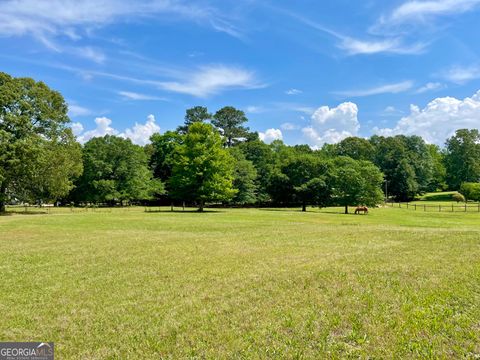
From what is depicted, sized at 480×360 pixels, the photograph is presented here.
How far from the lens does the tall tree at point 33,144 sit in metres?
40.7

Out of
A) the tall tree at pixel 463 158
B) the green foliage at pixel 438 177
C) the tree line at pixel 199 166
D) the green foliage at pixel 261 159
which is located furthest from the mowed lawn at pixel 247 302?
the green foliage at pixel 438 177

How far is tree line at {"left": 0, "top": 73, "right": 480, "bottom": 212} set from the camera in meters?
43.5

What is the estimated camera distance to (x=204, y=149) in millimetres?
50688

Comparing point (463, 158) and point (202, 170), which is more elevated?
point (463, 158)

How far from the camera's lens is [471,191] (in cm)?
7256

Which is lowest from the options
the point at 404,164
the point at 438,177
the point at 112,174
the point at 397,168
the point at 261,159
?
the point at 112,174

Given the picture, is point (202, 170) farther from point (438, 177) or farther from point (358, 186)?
point (438, 177)

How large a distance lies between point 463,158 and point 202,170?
7869 centimetres

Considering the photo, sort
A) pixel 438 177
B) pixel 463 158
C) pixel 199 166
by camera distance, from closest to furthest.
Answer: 1. pixel 199 166
2. pixel 463 158
3. pixel 438 177

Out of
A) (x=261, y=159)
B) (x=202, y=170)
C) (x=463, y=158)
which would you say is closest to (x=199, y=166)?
(x=202, y=170)

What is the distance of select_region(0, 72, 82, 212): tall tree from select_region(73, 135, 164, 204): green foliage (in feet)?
52.6

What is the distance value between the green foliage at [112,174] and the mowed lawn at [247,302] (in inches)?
2080

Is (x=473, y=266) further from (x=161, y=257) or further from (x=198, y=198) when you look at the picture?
(x=198, y=198)

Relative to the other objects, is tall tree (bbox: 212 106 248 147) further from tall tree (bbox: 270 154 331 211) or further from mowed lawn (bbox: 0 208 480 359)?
mowed lawn (bbox: 0 208 480 359)
